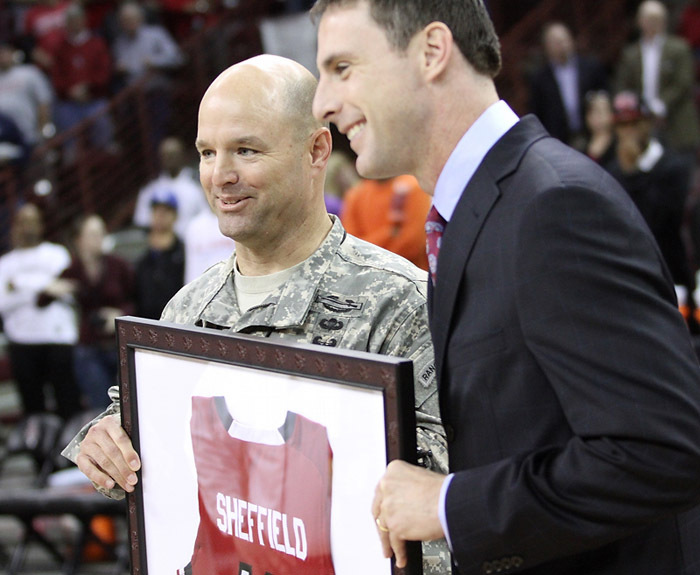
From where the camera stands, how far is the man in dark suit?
1388mm

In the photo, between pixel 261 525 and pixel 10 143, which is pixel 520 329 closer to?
pixel 261 525

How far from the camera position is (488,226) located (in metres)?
1.55

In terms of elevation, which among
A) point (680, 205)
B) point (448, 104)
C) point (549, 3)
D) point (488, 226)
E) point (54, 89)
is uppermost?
point (549, 3)

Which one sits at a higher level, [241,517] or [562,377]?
[562,377]

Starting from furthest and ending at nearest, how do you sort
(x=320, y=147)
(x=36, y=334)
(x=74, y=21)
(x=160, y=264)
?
(x=74, y=21), (x=36, y=334), (x=160, y=264), (x=320, y=147)

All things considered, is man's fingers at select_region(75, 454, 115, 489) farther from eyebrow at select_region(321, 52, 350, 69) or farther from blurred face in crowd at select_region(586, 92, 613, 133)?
blurred face in crowd at select_region(586, 92, 613, 133)

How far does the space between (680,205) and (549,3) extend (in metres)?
6.23

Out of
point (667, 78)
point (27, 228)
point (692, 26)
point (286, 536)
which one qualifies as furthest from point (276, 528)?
point (692, 26)

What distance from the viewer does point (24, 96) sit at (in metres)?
10.1

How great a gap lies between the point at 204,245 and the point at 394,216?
4.52ft

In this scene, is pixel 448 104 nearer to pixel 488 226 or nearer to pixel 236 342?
pixel 488 226

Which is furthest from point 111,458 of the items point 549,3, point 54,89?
point 549,3

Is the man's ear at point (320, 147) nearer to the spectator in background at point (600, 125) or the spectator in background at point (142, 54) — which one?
the spectator in background at point (600, 125)

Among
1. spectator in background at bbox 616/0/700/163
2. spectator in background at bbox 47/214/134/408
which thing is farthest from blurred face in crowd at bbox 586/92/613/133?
spectator in background at bbox 47/214/134/408
